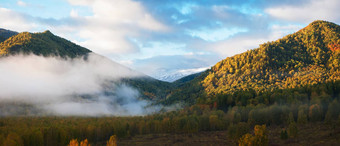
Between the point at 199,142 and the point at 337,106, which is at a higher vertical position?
the point at 337,106

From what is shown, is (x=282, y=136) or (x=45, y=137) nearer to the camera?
(x=282, y=136)

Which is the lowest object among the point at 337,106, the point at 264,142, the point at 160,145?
the point at 160,145

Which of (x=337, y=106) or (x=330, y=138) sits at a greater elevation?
(x=337, y=106)

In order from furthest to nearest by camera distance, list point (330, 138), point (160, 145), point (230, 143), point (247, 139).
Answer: point (160, 145) → point (230, 143) → point (330, 138) → point (247, 139)

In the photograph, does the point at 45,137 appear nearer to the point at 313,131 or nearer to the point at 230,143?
the point at 230,143

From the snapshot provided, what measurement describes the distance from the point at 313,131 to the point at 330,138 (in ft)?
85.3

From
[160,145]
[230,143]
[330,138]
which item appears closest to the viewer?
[330,138]

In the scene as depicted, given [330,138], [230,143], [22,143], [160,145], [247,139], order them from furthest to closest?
[160,145] → [230,143] → [22,143] → [330,138] → [247,139]

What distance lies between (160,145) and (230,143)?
5230 cm

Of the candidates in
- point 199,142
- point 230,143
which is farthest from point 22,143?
point 230,143

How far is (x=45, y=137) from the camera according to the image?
624ft

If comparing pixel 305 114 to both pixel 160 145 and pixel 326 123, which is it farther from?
pixel 160 145

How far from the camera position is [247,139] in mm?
121000

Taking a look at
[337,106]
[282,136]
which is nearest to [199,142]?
[282,136]
